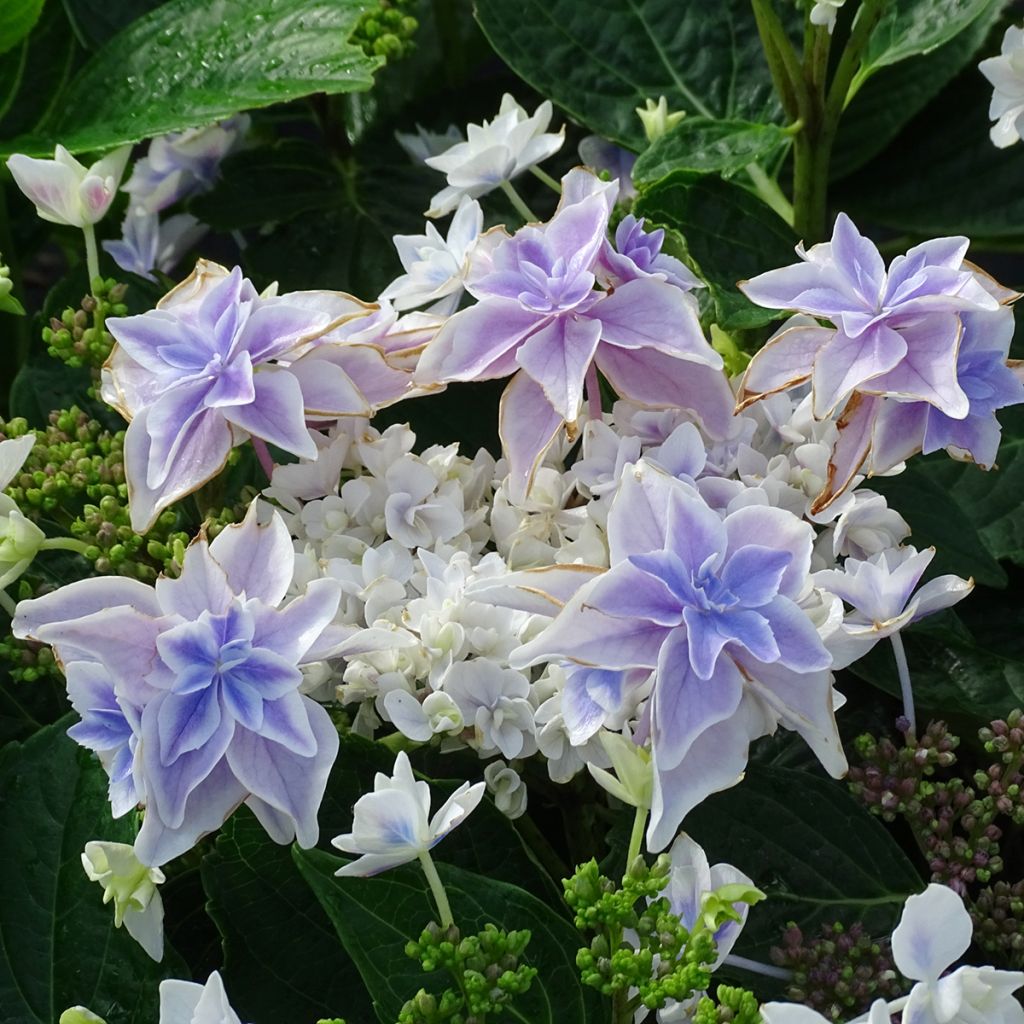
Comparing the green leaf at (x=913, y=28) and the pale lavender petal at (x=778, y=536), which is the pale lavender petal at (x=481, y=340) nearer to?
the pale lavender petal at (x=778, y=536)

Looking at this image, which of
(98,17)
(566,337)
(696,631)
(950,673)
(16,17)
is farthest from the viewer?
(98,17)

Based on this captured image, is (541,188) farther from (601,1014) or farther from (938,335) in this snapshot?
(601,1014)

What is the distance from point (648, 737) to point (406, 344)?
21 cm

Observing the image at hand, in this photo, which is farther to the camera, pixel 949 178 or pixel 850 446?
pixel 949 178

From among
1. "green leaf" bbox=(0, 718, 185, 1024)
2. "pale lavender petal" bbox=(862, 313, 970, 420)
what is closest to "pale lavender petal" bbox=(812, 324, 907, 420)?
"pale lavender petal" bbox=(862, 313, 970, 420)

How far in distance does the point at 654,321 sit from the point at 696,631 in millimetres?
154

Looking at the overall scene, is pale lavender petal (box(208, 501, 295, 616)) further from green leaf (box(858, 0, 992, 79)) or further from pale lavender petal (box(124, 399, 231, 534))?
green leaf (box(858, 0, 992, 79))

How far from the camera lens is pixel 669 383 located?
1.90ft

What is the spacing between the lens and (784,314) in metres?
0.71

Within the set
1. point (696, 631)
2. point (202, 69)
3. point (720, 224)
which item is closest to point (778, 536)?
point (696, 631)

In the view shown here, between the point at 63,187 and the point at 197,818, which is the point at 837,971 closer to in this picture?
the point at 197,818

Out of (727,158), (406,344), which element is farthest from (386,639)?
(727,158)

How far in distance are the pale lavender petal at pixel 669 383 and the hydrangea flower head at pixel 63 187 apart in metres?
0.24

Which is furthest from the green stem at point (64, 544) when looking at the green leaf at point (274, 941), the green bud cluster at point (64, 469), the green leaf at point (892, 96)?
the green leaf at point (892, 96)
